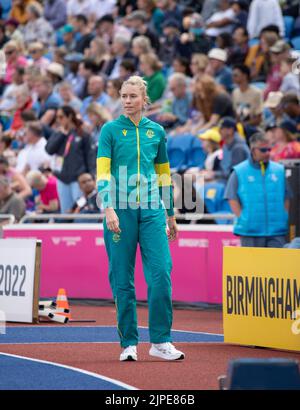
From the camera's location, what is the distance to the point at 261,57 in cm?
2138

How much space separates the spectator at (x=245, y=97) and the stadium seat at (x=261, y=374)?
12.5m

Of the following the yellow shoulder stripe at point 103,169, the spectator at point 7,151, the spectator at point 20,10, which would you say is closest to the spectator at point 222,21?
the spectator at point 7,151

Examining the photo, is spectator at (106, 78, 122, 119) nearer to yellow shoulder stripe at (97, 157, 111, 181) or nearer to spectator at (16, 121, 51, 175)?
spectator at (16, 121, 51, 175)

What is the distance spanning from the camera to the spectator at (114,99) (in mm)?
21578

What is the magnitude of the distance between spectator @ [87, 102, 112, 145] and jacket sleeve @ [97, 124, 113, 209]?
9.67m

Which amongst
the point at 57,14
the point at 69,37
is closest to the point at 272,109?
the point at 69,37

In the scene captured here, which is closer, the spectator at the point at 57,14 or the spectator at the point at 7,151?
the spectator at the point at 7,151

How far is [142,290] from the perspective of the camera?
57.0 feet

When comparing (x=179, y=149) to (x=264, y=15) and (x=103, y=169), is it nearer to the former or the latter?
(x=264, y=15)

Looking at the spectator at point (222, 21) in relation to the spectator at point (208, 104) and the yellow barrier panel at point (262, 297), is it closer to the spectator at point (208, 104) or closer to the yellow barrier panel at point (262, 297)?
the spectator at point (208, 104)

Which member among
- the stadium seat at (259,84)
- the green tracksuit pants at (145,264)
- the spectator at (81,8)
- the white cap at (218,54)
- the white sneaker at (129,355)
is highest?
the spectator at (81,8)

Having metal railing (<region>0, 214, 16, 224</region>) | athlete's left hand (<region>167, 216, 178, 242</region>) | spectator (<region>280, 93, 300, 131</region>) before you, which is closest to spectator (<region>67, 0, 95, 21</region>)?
metal railing (<region>0, 214, 16, 224</region>)

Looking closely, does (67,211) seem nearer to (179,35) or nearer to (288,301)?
(179,35)
